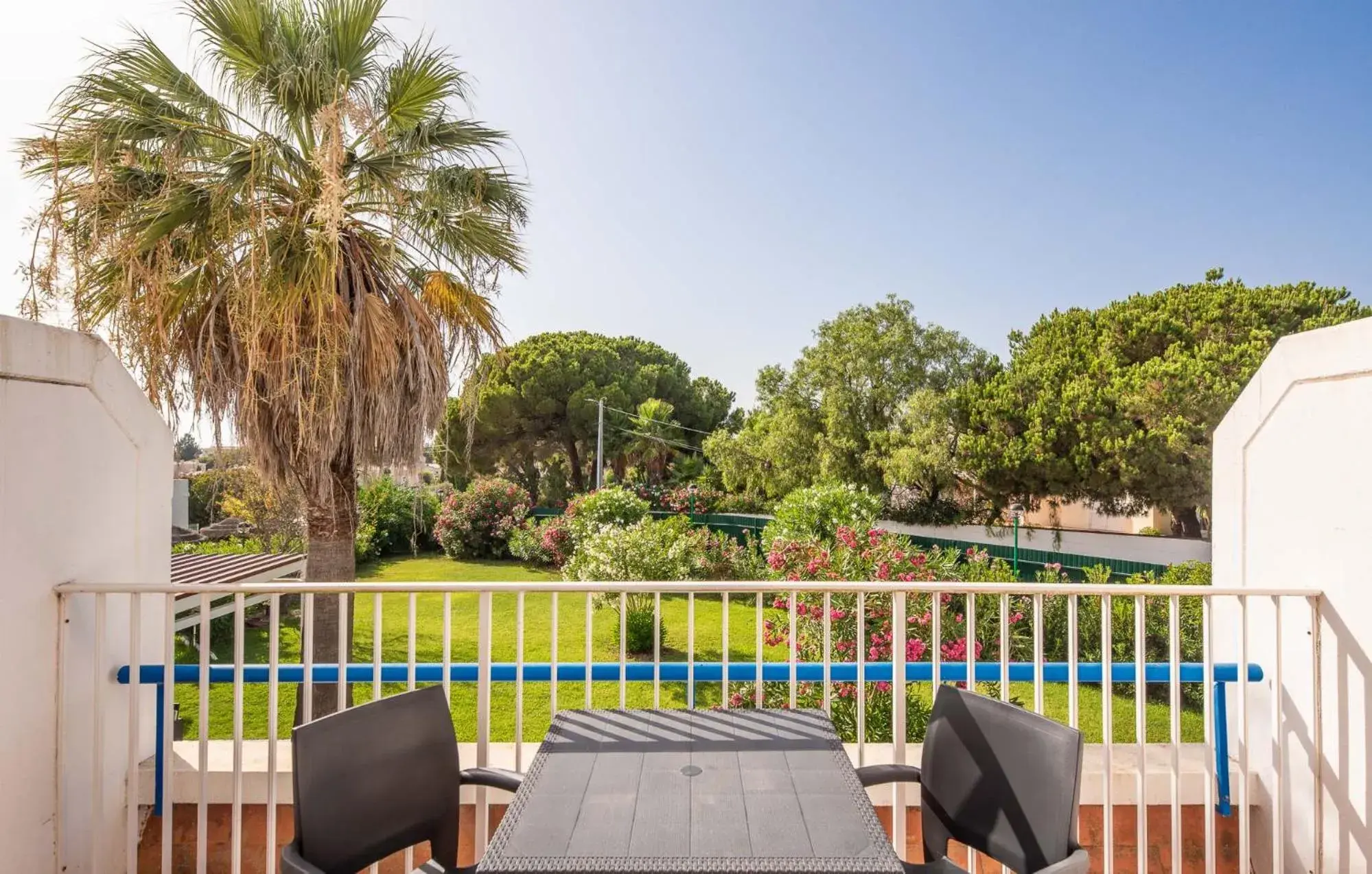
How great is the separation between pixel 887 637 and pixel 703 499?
40.6 ft

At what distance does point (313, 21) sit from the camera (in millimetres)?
4289

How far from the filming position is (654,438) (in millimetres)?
23625

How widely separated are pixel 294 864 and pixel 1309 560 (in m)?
2.91

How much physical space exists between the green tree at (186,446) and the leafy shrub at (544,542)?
909cm

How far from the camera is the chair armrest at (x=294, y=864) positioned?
1.29 metres

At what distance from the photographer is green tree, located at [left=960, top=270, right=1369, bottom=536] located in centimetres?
1356

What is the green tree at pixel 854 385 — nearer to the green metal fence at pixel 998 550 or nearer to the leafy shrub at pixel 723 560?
the green metal fence at pixel 998 550

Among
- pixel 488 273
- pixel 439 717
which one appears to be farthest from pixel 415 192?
pixel 439 717

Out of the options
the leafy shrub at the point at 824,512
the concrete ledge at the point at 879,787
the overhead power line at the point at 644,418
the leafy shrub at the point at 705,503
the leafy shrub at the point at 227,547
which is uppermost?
the overhead power line at the point at 644,418

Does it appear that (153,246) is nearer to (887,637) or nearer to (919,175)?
(887,637)

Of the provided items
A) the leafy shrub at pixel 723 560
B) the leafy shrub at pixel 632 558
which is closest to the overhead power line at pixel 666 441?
the leafy shrub at pixel 723 560

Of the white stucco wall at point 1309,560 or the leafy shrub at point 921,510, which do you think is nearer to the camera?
the white stucco wall at point 1309,560

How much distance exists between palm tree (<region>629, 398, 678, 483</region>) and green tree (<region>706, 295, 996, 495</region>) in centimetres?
696

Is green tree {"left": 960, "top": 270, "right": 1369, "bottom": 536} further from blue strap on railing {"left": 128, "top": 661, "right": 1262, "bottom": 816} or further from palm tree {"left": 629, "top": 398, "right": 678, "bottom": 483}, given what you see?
blue strap on railing {"left": 128, "top": 661, "right": 1262, "bottom": 816}
